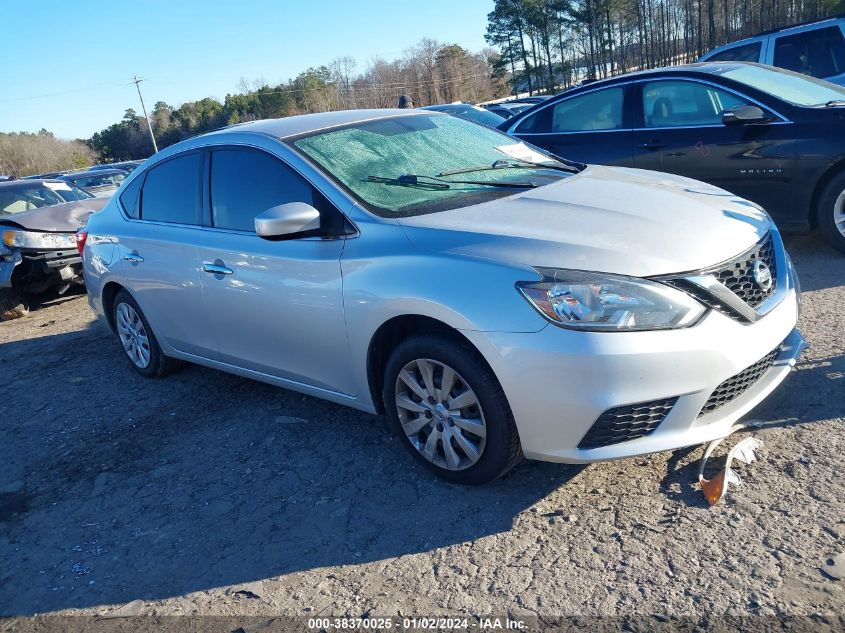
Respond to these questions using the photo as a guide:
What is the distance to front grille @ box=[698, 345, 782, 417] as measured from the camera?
2.95 meters

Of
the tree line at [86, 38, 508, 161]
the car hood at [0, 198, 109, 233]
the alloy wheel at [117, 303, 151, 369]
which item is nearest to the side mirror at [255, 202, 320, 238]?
the alloy wheel at [117, 303, 151, 369]

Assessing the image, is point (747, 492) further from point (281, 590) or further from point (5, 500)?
point (5, 500)

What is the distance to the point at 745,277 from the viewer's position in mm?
3135

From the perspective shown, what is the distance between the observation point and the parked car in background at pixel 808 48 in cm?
968

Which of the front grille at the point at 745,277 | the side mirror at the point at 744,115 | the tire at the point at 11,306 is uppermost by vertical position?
the side mirror at the point at 744,115

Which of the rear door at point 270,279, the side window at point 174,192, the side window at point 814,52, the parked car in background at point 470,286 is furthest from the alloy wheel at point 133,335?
the side window at point 814,52

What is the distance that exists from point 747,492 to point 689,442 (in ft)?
1.20

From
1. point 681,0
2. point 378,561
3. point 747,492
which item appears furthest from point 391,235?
point 681,0

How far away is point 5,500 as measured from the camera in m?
4.00

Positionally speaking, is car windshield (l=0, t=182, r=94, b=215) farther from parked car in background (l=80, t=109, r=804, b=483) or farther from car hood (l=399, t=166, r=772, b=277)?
car hood (l=399, t=166, r=772, b=277)

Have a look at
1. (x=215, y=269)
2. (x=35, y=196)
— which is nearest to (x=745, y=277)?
(x=215, y=269)

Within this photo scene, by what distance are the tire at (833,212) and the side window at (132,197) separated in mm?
5185

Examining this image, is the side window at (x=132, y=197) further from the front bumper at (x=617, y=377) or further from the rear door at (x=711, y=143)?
the rear door at (x=711, y=143)

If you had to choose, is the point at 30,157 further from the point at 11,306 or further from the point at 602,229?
the point at 602,229
